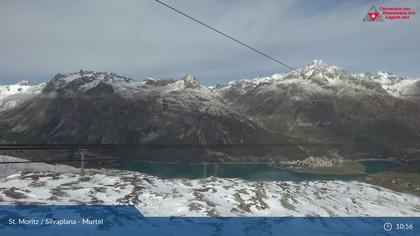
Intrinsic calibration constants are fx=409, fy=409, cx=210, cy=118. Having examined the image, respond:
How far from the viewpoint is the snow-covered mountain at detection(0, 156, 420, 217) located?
164ft

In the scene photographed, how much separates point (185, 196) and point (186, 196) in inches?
5.9

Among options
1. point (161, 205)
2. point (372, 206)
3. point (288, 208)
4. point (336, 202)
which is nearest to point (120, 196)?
point (161, 205)

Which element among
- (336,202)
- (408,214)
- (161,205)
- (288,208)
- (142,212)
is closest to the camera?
(142,212)

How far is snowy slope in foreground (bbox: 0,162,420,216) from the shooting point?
50.0 metres

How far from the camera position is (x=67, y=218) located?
132 ft

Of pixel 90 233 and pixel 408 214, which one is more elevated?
pixel 90 233

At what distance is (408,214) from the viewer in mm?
84875

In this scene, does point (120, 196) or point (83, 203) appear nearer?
point (83, 203)

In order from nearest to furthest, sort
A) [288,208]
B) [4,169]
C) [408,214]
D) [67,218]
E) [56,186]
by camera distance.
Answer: [67,218], [56,186], [288,208], [408,214], [4,169]

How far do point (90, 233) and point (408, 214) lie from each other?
71.3 meters

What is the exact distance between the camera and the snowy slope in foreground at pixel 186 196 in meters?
50.0

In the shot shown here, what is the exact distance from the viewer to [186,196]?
57.5 metres

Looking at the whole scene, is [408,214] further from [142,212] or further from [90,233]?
[90,233]

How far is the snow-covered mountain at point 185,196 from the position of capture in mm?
49969
